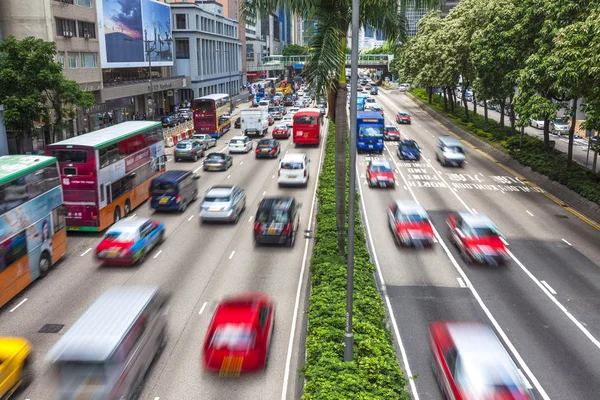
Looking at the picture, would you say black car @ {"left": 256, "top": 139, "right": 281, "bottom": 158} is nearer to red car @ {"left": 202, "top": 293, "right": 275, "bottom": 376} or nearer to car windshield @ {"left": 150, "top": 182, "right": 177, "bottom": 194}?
car windshield @ {"left": 150, "top": 182, "right": 177, "bottom": 194}

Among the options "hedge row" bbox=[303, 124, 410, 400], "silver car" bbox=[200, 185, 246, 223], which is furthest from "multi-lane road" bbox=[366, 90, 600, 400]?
"silver car" bbox=[200, 185, 246, 223]

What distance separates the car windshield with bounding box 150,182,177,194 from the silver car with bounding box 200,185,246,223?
7.97 feet

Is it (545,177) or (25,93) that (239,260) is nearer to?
(25,93)

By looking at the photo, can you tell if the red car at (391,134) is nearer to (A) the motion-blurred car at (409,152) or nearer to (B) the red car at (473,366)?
(A) the motion-blurred car at (409,152)

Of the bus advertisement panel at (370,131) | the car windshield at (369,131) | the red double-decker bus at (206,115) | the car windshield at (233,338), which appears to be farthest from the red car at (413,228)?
the red double-decker bus at (206,115)

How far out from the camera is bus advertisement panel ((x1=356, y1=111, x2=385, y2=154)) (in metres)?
50.5

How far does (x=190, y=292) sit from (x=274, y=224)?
587 centimetres

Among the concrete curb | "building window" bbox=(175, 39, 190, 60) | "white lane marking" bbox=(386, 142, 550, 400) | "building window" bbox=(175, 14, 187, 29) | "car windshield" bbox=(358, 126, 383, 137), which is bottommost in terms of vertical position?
"white lane marking" bbox=(386, 142, 550, 400)

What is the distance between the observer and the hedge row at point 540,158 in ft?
113

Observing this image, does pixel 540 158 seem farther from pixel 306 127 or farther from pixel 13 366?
pixel 13 366

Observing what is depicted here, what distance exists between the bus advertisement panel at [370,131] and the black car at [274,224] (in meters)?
26.2

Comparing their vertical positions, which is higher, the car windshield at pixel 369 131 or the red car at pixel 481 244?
the car windshield at pixel 369 131

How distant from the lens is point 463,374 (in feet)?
43.1

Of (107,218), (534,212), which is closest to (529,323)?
(534,212)
